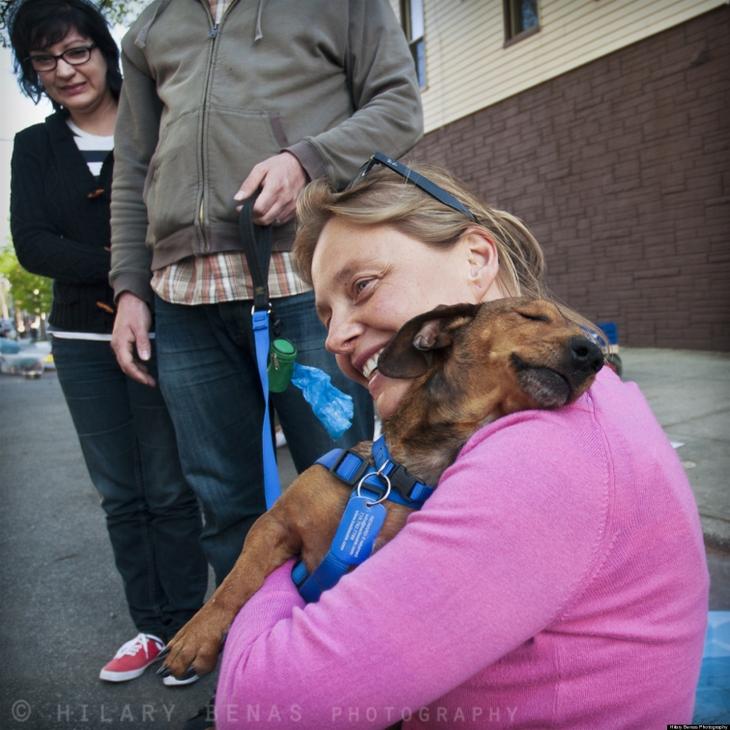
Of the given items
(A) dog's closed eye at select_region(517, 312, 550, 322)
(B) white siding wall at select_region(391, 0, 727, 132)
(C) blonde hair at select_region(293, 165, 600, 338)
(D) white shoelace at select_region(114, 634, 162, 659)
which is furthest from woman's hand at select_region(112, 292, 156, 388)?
(B) white siding wall at select_region(391, 0, 727, 132)

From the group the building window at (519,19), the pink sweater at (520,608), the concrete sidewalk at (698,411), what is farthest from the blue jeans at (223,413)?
the building window at (519,19)

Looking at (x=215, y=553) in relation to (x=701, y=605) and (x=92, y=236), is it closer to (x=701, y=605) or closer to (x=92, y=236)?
(x=92, y=236)

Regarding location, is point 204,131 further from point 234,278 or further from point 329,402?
point 329,402

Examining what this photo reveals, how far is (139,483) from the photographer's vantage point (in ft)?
9.44

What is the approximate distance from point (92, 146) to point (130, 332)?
0.93 meters

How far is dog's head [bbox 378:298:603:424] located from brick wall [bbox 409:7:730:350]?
857 centimetres

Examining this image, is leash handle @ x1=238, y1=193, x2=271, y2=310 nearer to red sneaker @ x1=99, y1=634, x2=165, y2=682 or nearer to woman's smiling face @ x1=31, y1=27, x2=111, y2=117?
woman's smiling face @ x1=31, y1=27, x2=111, y2=117

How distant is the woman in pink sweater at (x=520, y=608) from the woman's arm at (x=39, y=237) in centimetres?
198

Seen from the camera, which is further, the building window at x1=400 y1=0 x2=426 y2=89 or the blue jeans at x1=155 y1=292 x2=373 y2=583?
the building window at x1=400 y1=0 x2=426 y2=89

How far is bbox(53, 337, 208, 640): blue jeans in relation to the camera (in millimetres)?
2779

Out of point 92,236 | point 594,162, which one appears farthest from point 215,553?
point 594,162

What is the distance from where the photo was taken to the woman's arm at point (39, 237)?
2.75m

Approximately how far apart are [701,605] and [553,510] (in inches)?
15.2

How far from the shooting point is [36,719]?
8.57 feet
